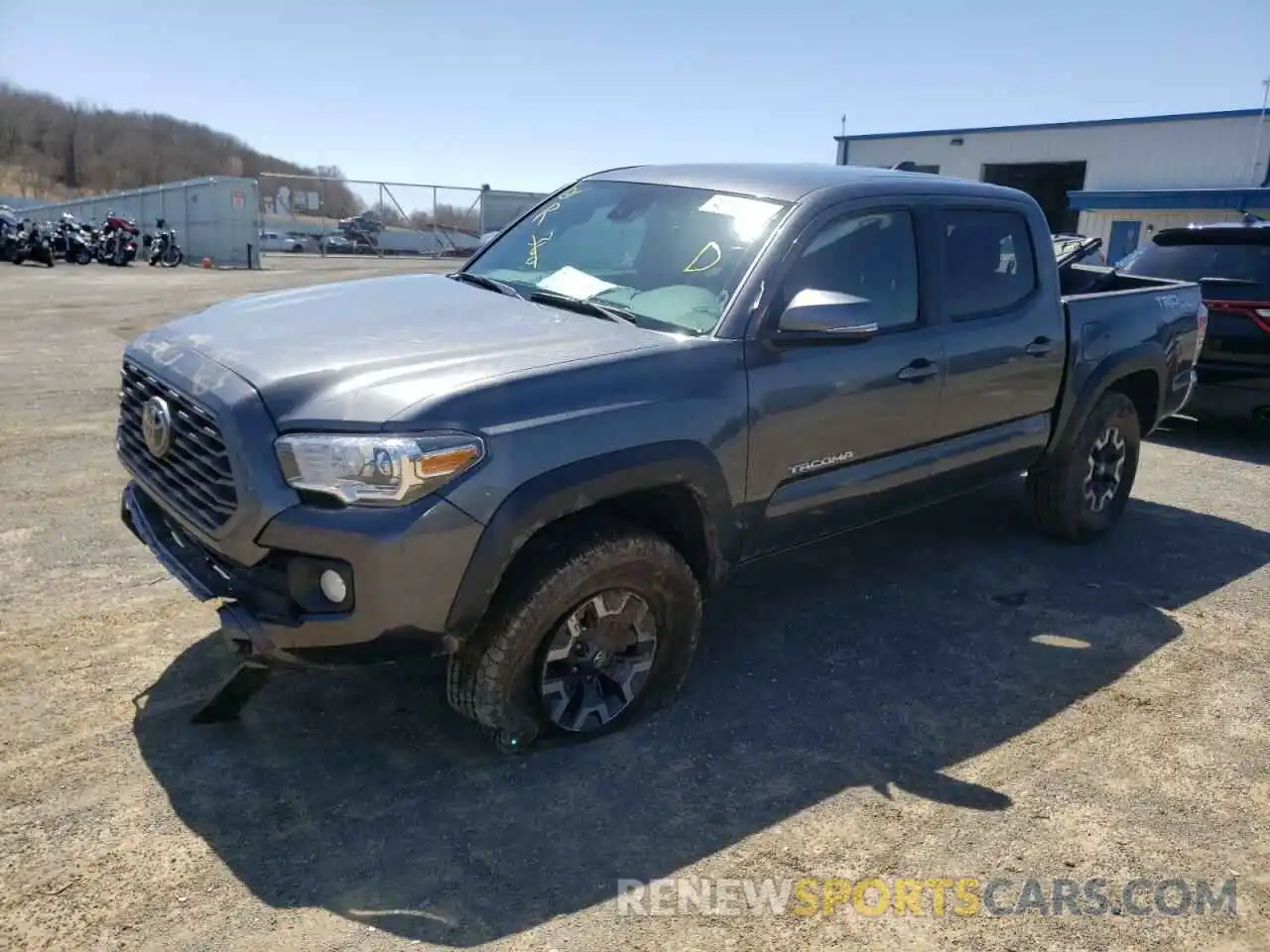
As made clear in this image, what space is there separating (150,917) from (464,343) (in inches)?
73.3

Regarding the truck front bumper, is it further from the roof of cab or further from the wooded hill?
the wooded hill

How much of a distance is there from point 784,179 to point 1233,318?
5451mm

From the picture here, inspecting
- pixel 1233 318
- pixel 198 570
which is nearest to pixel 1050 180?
pixel 1233 318

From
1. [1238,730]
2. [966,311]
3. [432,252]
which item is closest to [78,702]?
[966,311]

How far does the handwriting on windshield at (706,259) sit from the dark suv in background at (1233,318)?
17.5 feet

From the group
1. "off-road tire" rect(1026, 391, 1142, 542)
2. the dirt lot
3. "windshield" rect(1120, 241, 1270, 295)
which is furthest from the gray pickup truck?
"windshield" rect(1120, 241, 1270, 295)

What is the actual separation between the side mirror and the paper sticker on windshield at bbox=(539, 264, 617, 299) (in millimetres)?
753

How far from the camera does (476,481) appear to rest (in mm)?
2824

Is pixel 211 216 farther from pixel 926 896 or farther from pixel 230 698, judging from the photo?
pixel 926 896

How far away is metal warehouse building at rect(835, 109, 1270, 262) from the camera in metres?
26.0

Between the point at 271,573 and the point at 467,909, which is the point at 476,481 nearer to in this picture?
the point at 271,573

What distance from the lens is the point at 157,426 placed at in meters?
3.19

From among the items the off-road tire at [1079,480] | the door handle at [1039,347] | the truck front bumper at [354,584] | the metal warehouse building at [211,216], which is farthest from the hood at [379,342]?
the metal warehouse building at [211,216]

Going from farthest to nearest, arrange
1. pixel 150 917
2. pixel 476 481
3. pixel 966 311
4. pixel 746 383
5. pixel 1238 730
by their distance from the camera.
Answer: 1. pixel 966 311
2. pixel 1238 730
3. pixel 746 383
4. pixel 476 481
5. pixel 150 917
